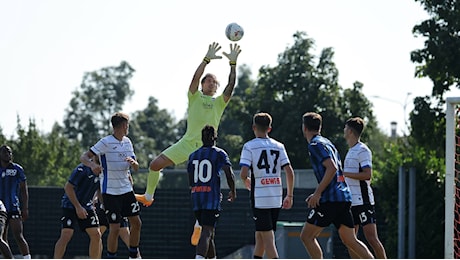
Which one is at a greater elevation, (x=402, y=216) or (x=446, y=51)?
(x=446, y=51)

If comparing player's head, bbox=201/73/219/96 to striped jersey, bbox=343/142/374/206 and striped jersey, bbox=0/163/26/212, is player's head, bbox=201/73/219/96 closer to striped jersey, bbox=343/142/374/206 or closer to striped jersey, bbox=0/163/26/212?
striped jersey, bbox=343/142/374/206

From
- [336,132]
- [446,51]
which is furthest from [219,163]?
[336,132]

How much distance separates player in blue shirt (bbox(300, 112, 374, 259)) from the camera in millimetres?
13117

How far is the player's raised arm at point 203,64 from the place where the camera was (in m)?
15.6

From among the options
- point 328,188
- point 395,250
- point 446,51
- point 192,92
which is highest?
point 446,51

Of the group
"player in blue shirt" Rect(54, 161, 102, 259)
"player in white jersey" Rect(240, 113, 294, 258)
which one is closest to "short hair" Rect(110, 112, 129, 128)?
"player in blue shirt" Rect(54, 161, 102, 259)

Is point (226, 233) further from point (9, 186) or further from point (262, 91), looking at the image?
point (262, 91)

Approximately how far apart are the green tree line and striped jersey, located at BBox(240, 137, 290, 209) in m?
14.0

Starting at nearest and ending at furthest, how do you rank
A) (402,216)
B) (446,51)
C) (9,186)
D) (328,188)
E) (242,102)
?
(328,188) → (9,186) → (402,216) → (446,51) → (242,102)

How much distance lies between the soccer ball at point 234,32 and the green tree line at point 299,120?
12.1 meters

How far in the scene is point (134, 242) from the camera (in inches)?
582

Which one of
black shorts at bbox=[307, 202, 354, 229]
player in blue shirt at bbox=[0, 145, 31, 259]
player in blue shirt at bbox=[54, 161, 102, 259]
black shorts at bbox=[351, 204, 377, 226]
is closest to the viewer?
black shorts at bbox=[307, 202, 354, 229]

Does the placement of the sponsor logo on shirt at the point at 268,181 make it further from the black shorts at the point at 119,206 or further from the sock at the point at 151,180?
the sock at the point at 151,180

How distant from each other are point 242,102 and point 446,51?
24.3 m
